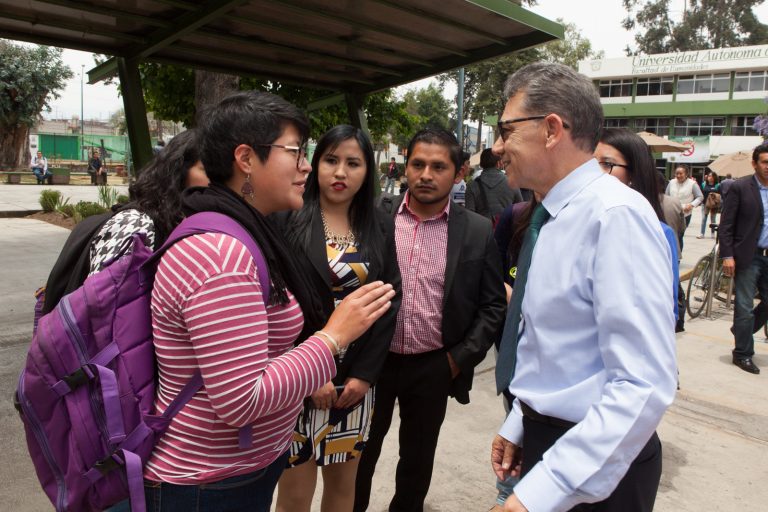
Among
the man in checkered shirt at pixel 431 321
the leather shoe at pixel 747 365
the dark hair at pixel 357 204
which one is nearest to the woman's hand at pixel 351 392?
the man in checkered shirt at pixel 431 321

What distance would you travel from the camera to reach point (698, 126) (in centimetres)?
4453

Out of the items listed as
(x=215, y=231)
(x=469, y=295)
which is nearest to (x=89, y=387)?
(x=215, y=231)

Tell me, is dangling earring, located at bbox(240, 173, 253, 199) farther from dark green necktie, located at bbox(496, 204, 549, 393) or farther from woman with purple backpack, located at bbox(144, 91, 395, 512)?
dark green necktie, located at bbox(496, 204, 549, 393)

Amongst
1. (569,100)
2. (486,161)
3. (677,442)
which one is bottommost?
(677,442)

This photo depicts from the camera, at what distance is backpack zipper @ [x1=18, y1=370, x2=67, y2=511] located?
1425 millimetres

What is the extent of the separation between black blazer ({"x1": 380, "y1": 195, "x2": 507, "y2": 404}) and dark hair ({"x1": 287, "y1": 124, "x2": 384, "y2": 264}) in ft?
1.42

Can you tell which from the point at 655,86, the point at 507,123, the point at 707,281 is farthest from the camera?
the point at 655,86

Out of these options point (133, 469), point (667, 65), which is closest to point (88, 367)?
point (133, 469)

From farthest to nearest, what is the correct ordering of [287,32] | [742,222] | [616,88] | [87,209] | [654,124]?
[616,88]
[654,124]
[87,209]
[742,222]
[287,32]

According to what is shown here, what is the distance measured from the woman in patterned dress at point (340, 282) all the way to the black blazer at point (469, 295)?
0.32m

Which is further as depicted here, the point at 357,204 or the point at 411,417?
the point at 411,417

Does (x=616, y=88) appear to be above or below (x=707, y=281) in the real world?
above

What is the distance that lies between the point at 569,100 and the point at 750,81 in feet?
168

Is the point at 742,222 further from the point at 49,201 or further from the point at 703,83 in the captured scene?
the point at 703,83
